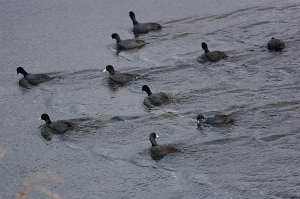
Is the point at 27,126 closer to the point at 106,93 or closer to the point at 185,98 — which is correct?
the point at 106,93

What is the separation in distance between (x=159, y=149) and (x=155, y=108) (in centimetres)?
257

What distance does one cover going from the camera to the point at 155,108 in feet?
48.6

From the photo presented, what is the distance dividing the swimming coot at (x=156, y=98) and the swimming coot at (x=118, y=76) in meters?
1.61

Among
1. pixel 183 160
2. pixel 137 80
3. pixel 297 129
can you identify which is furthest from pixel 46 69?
pixel 297 129

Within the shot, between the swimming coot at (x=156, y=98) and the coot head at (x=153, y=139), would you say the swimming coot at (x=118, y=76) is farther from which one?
the coot head at (x=153, y=139)

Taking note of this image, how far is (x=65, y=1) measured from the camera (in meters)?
24.8

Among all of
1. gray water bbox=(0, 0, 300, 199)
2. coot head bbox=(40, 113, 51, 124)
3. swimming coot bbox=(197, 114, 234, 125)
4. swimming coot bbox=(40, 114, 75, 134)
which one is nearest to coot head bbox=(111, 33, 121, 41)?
gray water bbox=(0, 0, 300, 199)

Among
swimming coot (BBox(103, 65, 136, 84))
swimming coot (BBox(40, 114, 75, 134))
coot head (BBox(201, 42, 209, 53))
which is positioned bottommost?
swimming coot (BBox(40, 114, 75, 134))

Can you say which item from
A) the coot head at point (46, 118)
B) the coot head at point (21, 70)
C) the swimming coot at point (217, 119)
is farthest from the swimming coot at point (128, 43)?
the swimming coot at point (217, 119)

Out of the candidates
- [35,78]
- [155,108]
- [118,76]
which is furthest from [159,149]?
[35,78]

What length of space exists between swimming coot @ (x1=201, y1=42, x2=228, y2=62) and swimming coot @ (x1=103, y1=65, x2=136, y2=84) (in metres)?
2.48

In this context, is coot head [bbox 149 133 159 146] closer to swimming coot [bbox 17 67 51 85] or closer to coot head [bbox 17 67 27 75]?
swimming coot [bbox 17 67 51 85]

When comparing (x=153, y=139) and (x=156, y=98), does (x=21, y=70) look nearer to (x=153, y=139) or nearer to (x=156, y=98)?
(x=156, y=98)

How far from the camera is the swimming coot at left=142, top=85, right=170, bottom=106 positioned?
14852mm
